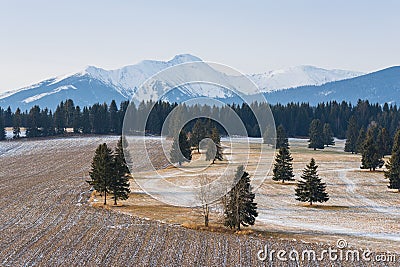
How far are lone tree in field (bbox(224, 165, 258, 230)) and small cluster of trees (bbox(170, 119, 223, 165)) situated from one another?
3117mm

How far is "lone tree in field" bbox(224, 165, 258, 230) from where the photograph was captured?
136ft

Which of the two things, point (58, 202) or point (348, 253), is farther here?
point (58, 202)

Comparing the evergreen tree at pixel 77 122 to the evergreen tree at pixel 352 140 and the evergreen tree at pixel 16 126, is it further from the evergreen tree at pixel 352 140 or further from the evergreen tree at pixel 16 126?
the evergreen tree at pixel 352 140

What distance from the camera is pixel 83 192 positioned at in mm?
63156

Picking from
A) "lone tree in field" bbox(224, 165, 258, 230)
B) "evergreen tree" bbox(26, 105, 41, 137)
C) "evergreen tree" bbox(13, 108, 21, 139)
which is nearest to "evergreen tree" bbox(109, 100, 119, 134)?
"evergreen tree" bbox(26, 105, 41, 137)

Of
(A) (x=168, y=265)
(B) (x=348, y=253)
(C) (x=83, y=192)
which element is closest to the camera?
(A) (x=168, y=265)

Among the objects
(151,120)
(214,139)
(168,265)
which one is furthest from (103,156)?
(151,120)

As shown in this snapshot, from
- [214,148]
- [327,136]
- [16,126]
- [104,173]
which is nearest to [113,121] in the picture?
[16,126]

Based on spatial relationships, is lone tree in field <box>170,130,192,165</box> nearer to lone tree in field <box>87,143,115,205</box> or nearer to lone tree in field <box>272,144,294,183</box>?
lone tree in field <box>87,143,115,205</box>

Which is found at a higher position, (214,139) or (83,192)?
(214,139)

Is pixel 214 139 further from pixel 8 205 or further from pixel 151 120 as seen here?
pixel 151 120

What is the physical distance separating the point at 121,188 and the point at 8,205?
1226cm

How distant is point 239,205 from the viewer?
41719 mm

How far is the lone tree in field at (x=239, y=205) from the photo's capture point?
136 ft
